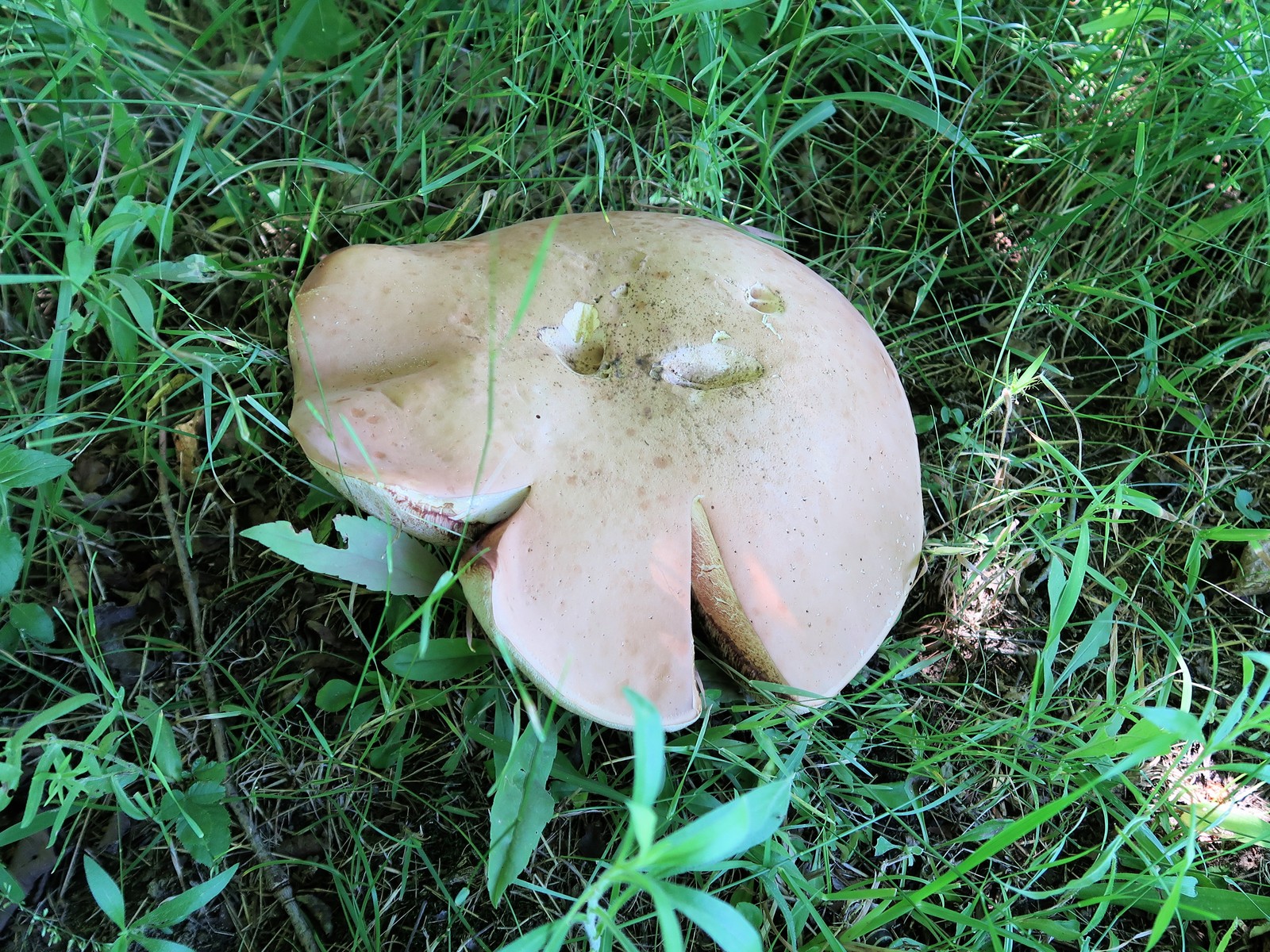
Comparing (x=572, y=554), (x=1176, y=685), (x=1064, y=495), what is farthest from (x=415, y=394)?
(x=1176, y=685)

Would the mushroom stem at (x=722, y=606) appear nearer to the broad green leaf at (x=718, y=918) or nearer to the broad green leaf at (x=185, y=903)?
the broad green leaf at (x=718, y=918)

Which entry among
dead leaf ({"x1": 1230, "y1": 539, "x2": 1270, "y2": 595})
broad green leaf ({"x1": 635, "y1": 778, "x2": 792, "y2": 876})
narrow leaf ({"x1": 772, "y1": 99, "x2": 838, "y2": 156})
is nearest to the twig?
broad green leaf ({"x1": 635, "y1": 778, "x2": 792, "y2": 876})

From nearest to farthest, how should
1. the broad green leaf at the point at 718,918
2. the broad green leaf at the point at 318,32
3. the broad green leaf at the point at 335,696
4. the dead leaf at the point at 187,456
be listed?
1. the broad green leaf at the point at 718,918
2. the broad green leaf at the point at 335,696
3. the dead leaf at the point at 187,456
4. the broad green leaf at the point at 318,32

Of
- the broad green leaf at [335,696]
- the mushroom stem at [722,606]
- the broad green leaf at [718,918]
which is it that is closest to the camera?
the broad green leaf at [718,918]

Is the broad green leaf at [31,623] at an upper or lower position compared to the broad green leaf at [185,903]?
upper

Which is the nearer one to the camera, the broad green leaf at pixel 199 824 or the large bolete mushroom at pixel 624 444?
the large bolete mushroom at pixel 624 444

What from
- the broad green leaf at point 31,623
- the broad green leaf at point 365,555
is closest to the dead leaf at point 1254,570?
the broad green leaf at point 365,555

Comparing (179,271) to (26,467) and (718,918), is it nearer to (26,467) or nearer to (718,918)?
(26,467)
